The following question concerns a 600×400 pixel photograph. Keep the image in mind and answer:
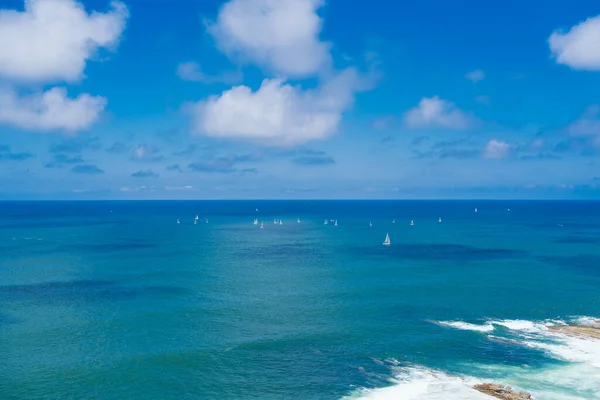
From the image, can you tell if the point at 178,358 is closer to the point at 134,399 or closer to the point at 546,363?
the point at 134,399

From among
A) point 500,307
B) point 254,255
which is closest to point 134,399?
point 500,307

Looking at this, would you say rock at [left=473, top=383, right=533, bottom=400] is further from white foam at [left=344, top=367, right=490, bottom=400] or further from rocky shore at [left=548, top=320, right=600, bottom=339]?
rocky shore at [left=548, top=320, right=600, bottom=339]

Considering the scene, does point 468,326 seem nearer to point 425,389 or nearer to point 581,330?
point 581,330

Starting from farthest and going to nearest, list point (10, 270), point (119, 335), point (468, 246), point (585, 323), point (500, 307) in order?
point (468, 246) < point (10, 270) < point (500, 307) < point (585, 323) < point (119, 335)

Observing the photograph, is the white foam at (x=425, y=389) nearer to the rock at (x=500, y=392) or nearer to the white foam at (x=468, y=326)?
the rock at (x=500, y=392)

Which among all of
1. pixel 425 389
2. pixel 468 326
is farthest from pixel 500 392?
pixel 468 326

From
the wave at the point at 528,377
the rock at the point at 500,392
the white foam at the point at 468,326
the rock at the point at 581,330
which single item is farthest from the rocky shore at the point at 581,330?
the rock at the point at 500,392
